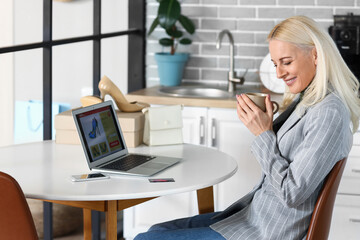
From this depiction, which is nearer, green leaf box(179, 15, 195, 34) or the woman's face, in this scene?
the woman's face

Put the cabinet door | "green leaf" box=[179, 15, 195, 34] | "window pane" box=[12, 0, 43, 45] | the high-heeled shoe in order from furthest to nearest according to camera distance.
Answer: "window pane" box=[12, 0, 43, 45]
"green leaf" box=[179, 15, 195, 34]
the cabinet door
the high-heeled shoe

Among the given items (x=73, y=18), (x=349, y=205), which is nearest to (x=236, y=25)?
(x=73, y=18)

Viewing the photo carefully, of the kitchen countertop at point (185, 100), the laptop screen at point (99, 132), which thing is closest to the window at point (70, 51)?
the kitchen countertop at point (185, 100)

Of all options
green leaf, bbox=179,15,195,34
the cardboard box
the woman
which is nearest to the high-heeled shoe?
the cardboard box

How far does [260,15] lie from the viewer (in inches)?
156

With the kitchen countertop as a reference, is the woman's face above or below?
above

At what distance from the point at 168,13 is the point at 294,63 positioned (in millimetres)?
1873

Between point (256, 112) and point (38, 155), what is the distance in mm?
903

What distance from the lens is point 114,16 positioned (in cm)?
417

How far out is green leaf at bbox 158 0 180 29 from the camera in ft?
12.6

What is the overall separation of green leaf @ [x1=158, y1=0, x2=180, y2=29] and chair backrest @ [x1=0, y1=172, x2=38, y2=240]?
7.32 feet

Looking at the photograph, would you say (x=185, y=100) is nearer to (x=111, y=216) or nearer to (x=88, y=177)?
(x=88, y=177)

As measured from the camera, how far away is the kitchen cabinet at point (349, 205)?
11.1 feet

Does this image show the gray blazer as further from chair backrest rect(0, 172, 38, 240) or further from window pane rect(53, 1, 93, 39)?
window pane rect(53, 1, 93, 39)
